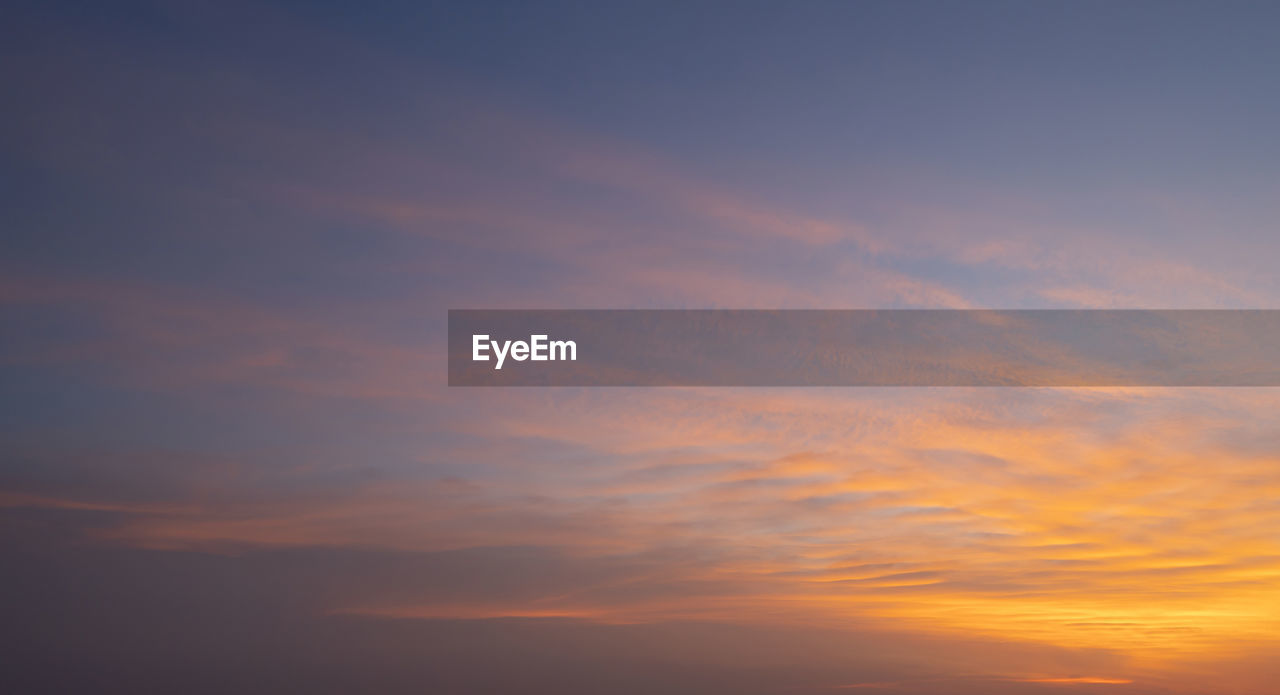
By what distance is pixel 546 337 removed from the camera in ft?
142

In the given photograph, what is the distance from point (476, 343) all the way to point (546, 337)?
11.0ft

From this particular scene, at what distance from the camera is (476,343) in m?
42.9
